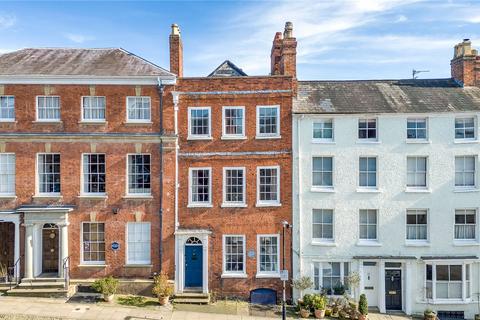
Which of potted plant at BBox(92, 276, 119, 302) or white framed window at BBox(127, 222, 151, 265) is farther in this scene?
white framed window at BBox(127, 222, 151, 265)

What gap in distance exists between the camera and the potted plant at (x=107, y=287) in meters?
20.1

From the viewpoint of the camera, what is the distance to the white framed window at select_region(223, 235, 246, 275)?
22025 millimetres

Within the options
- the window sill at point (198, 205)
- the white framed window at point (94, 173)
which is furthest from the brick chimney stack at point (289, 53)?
the white framed window at point (94, 173)

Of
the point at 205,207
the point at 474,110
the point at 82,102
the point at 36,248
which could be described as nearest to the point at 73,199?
the point at 36,248

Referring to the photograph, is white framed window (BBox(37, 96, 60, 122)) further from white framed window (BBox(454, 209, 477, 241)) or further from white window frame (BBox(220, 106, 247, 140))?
white framed window (BBox(454, 209, 477, 241))

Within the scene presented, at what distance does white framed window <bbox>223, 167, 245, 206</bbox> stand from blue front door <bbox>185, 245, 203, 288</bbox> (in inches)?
122

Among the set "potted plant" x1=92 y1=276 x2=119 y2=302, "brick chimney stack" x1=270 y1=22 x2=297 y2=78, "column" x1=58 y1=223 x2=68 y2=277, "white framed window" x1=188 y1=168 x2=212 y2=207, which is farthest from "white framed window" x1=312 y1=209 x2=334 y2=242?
"column" x1=58 y1=223 x2=68 y2=277

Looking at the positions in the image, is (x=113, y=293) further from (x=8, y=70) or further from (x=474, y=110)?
(x=474, y=110)

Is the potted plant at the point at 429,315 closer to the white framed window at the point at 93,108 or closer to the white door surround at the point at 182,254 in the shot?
the white door surround at the point at 182,254

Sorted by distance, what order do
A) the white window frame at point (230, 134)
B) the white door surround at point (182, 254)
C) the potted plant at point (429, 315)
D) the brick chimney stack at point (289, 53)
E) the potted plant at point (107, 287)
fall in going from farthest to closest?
1. the brick chimney stack at point (289, 53)
2. the white window frame at point (230, 134)
3. the white door surround at point (182, 254)
4. the potted plant at point (429, 315)
5. the potted plant at point (107, 287)

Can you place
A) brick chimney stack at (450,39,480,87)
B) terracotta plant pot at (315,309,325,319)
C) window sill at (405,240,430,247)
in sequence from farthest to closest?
1. brick chimney stack at (450,39,480,87)
2. window sill at (405,240,430,247)
3. terracotta plant pot at (315,309,325,319)

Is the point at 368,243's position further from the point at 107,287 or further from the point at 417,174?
the point at 107,287

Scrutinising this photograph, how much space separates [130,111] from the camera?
2197cm

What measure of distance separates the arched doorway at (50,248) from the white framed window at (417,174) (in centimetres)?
1900
